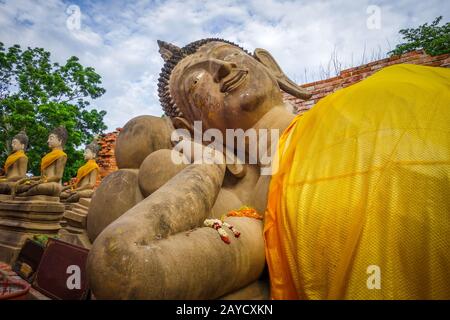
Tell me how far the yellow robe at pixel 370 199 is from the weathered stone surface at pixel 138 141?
0.92 m

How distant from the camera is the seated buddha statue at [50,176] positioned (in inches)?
207

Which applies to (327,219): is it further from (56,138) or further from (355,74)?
(56,138)

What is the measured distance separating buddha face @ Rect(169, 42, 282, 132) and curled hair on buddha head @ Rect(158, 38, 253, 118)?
17 centimetres

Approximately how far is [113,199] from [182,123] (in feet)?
2.45

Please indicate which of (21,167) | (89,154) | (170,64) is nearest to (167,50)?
(170,64)

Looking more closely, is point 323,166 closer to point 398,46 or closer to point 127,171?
point 127,171

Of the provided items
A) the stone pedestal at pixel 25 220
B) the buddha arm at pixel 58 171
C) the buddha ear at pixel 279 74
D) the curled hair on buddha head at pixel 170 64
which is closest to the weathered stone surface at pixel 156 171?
the curled hair on buddha head at pixel 170 64

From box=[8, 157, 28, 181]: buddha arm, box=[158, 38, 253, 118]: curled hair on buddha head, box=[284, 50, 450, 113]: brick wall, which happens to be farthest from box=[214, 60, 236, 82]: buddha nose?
box=[8, 157, 28, 181]: buddha arm

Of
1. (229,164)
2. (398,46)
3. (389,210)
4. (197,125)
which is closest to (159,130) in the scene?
(197,125)

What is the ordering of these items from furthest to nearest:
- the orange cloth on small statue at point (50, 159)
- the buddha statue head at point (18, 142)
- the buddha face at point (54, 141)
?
1. the buddha statue head at point (18, 142)
2. the buddha face at point (54, 141)
3. the orange cloth on small statue at point (50, 159)

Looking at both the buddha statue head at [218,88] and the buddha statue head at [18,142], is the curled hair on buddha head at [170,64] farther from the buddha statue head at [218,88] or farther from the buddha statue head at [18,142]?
the buddha statue head at [18,142]

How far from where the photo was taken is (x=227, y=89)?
1.91m

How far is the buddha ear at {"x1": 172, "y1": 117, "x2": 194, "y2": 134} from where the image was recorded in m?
2.19
